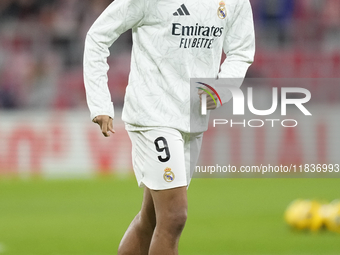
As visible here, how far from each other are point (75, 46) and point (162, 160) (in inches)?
370

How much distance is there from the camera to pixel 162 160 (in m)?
3.49

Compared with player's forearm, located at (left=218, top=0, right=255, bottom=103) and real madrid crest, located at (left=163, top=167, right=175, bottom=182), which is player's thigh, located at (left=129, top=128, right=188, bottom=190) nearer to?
real madrid crest, located at (left=163, top=167, right=175, bottom=182)

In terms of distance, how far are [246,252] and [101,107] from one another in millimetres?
2154

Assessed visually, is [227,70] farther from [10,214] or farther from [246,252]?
[10,214]

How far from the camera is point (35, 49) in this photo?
12672mm

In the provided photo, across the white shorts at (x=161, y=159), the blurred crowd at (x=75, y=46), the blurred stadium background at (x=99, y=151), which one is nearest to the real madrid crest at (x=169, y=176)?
the white shorts at (x=161, y=159)

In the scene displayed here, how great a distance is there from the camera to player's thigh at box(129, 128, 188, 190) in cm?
346

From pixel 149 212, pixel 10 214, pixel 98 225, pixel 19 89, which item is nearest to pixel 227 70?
pixel 149 212

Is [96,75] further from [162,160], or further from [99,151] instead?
[99,151]

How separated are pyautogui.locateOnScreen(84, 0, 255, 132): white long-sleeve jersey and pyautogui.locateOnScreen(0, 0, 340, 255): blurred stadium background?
1929 millimetres

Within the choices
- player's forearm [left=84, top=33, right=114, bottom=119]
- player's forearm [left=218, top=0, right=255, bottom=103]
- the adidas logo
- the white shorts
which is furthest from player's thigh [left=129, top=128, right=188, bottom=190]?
the adidas logo

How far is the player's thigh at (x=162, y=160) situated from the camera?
3.46 meters

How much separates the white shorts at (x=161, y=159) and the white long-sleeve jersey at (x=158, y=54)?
59mm

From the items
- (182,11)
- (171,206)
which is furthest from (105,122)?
(182,11)
